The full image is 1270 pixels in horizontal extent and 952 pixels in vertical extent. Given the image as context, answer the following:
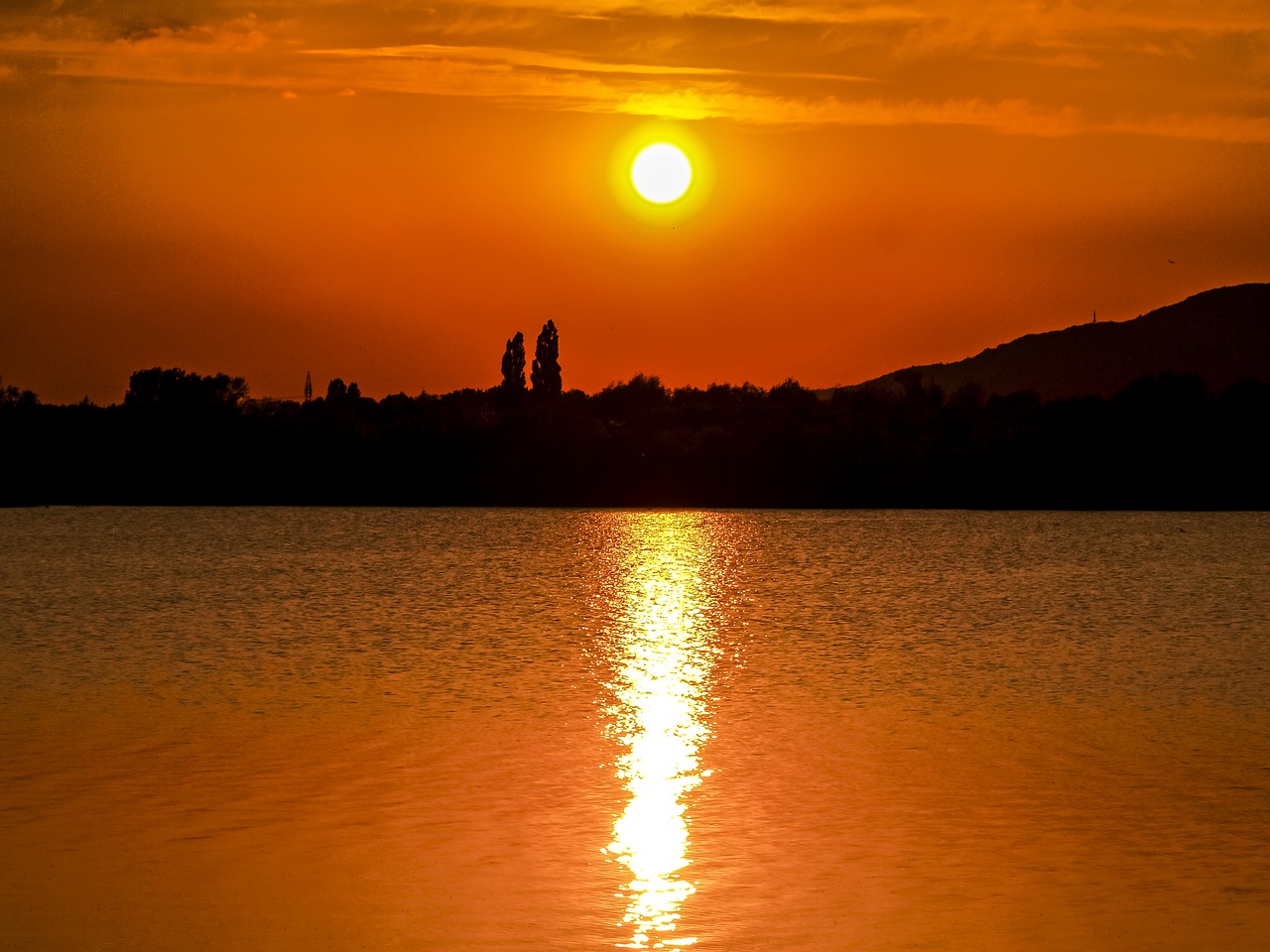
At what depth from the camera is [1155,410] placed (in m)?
152

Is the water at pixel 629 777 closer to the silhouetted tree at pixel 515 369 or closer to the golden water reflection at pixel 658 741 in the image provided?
the golden water reflection at pixel 658 741

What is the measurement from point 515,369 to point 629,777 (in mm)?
152032

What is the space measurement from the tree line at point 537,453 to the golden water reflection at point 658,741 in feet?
339

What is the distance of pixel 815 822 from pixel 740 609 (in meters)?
35.4

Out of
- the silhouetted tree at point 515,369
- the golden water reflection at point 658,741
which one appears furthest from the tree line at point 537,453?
the golden water reflection at point 658,741

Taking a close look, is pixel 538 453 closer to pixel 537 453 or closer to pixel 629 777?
pixel 537 453

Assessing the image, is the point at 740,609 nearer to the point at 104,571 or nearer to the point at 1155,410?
the point at 104,571

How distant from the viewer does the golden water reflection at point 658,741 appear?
13.5 metres

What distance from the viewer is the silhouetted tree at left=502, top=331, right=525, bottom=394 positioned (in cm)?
17012

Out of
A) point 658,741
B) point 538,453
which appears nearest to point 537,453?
point 538,453

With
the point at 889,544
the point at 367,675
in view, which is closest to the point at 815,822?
the point at 367,675

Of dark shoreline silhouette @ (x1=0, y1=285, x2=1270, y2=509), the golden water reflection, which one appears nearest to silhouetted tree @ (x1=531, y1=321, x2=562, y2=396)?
dark shoreline silhouette @ (x1=0, y1=285, x2=1270, y2=509)

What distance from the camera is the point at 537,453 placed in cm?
16512

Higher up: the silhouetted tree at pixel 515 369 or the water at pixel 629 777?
the silhouetted tree at pixel 515 369
